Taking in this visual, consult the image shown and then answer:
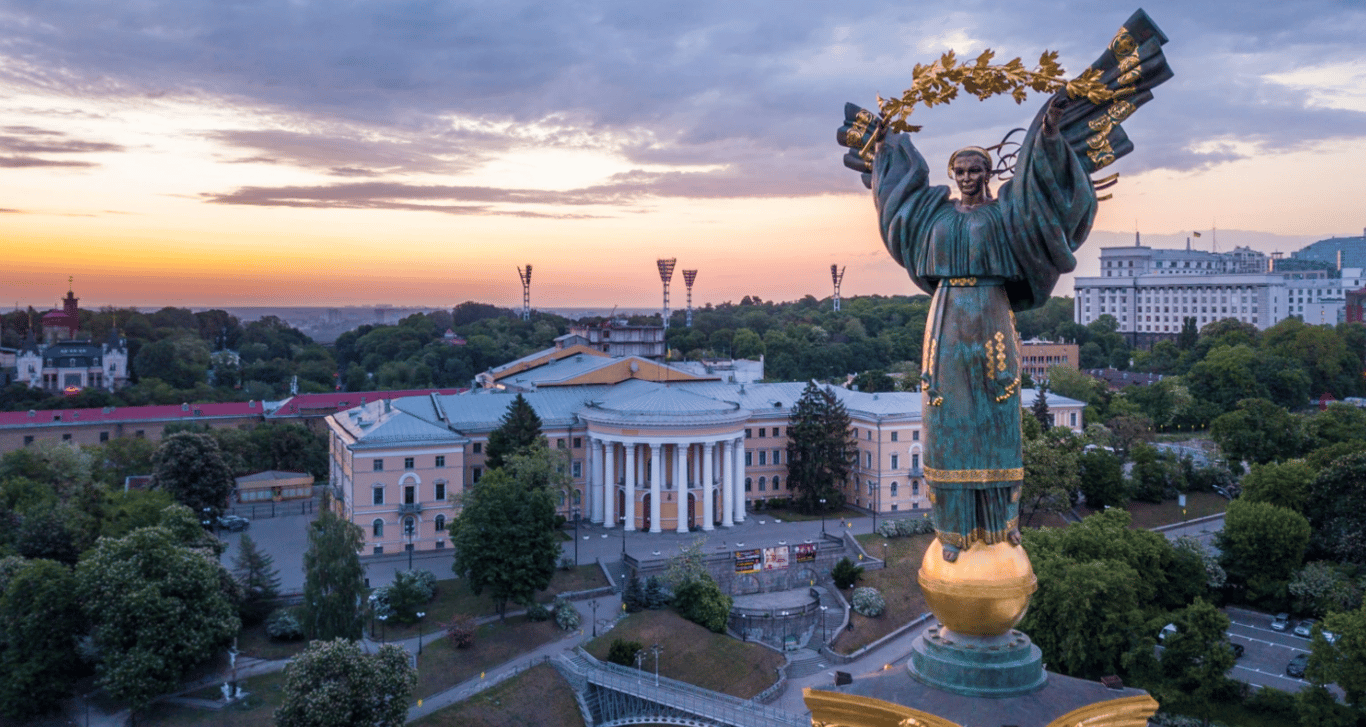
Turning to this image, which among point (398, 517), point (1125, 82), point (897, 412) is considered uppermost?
point (1125, 82)

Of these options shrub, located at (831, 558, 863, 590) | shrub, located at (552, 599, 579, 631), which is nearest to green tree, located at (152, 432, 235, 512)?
shrub, located at (552, 599, 579, 631)

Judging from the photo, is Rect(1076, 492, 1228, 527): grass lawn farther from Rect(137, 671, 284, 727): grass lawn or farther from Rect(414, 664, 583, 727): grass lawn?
Rect(137, 671, 284, 727): grass lawn

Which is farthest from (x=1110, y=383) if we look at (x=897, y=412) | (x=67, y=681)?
(x=67, y=681)

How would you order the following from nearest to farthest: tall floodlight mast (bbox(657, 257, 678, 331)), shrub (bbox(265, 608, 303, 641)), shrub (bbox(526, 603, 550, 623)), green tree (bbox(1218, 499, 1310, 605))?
shrub (bbox(265, 608, 303, 641)) < shrub (bbox(526, 603, 550, 623)) < green tree (bbox(1218, 499, 1310, 605)) < tall floodlight mast (bbox(657, 257, 678, 331))

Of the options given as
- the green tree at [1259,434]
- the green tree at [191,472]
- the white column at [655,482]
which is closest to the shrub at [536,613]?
the white column at [655,482]

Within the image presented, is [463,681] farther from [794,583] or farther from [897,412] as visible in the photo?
[897,412]
